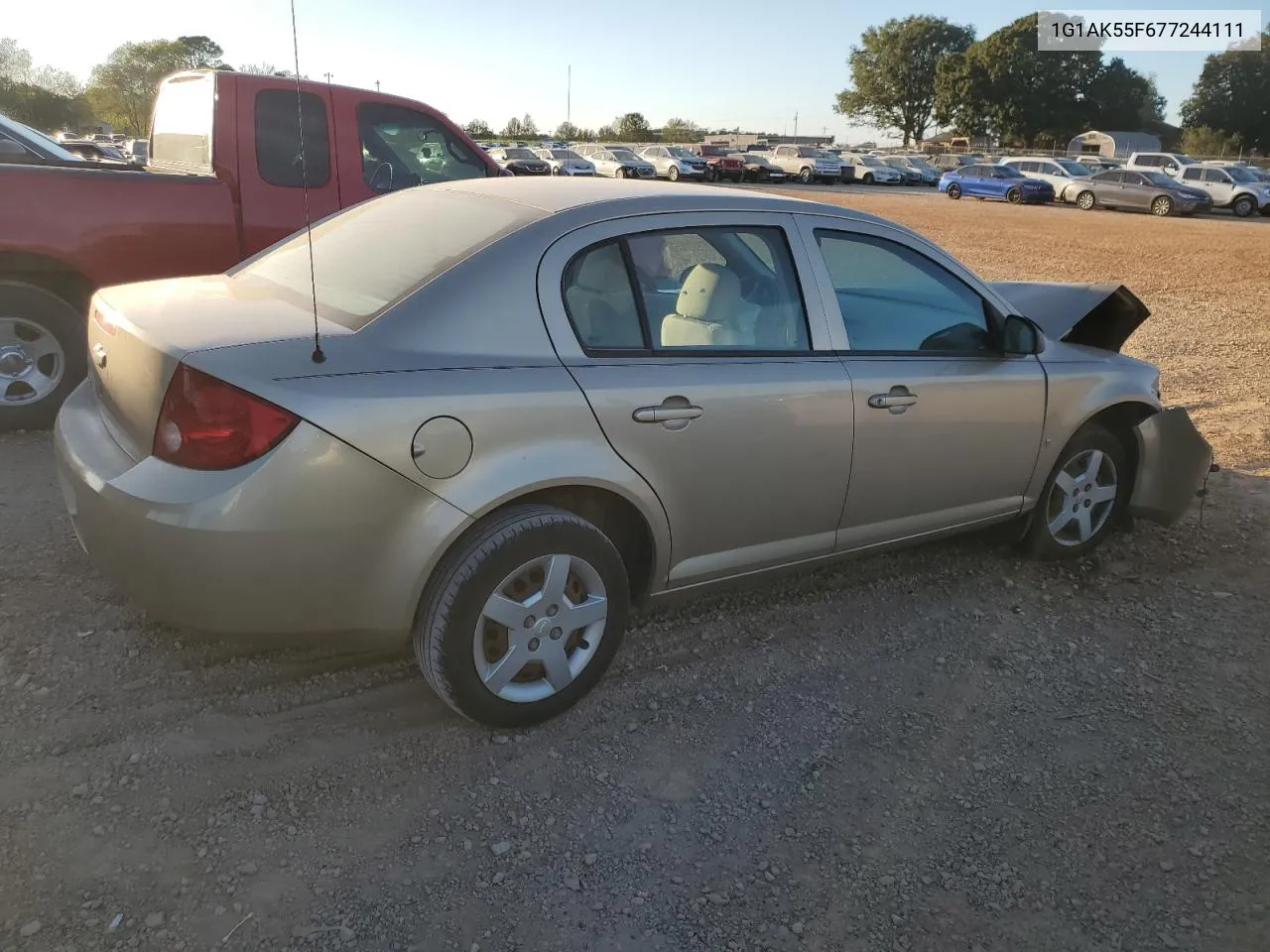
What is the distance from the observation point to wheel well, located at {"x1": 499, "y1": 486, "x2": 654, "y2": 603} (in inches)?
116

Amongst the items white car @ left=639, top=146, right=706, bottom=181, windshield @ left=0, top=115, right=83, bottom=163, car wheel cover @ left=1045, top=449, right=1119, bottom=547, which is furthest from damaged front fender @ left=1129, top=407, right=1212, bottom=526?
white car @ left=639, top=146, right=706, bottom=181

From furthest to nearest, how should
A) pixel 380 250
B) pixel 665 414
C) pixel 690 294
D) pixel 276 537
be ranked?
pixel 690 294, pixel 380 250, pixel 665 414, pixel 276 537

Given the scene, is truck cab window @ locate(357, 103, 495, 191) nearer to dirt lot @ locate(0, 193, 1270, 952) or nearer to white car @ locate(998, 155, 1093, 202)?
dirt lot @ locate(0, 193, 1270, 952)

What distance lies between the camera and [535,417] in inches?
109

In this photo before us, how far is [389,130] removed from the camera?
634 centimetres

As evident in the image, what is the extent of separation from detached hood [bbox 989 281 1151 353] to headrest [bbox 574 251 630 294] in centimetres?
222

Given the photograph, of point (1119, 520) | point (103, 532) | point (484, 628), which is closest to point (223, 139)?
point (103, 532)

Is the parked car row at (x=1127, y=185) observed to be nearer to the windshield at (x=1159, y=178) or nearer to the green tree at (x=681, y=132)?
the windshield at (x=1159, y=178)

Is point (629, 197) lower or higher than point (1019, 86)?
lower

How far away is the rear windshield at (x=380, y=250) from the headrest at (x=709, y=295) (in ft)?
2.07

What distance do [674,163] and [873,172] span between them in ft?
34.9

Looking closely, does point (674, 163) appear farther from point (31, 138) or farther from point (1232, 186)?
point (31, 138)

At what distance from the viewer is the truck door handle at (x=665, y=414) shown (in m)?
2.97

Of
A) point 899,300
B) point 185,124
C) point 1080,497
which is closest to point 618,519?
point 899,300
